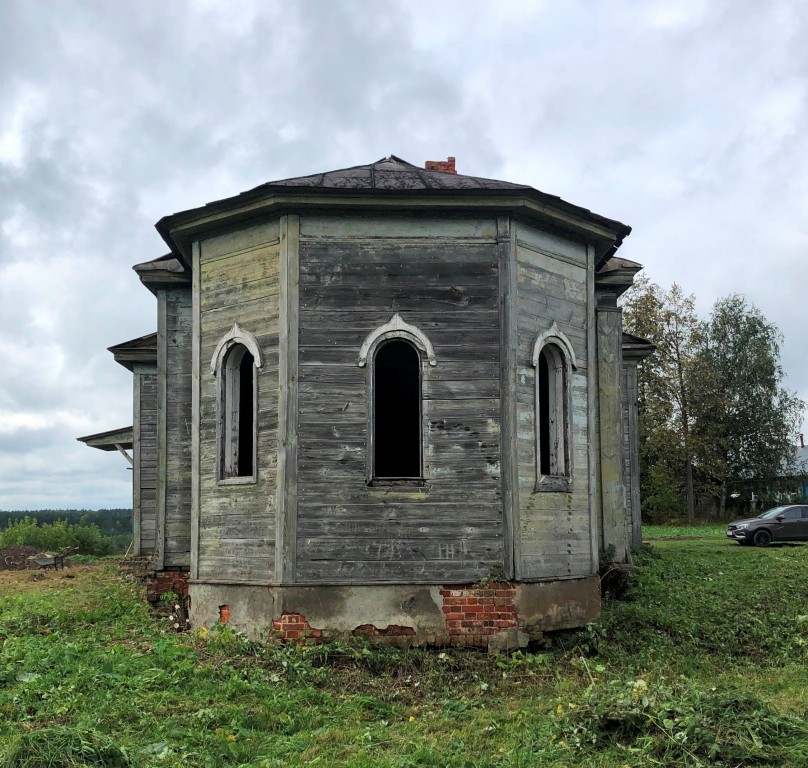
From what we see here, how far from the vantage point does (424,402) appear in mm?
10773

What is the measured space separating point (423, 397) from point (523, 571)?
2343mm

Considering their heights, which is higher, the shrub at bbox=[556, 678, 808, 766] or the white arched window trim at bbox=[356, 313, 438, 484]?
the white arched window trim at bbox=[356, 313, 438, 484]

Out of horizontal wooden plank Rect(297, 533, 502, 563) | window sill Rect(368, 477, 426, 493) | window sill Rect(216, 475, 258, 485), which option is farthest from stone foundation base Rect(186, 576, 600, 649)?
window sill Rect(216, 475, 258, 485)

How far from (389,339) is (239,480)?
2.54m

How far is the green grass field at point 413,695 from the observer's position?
663 centimetres

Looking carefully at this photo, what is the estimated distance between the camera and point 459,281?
1096 centimetres

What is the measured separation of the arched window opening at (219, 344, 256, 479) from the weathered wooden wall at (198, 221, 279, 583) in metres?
0.14

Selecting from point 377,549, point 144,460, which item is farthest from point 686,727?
point 144,460

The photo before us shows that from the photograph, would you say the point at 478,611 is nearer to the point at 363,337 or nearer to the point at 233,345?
the point at 363,337

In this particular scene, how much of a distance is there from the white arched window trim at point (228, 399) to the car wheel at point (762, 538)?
64.2ft

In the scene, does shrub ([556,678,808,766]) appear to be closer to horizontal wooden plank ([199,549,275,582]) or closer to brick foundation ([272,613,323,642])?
brick foundation ([272,613,323,642])

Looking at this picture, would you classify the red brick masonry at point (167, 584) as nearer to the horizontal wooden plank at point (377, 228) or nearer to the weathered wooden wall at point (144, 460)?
the weathered wooden wall at point (144, 460)

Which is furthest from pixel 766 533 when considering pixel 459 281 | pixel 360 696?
pixel 360 696

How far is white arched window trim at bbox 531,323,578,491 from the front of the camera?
1130 centimetres
